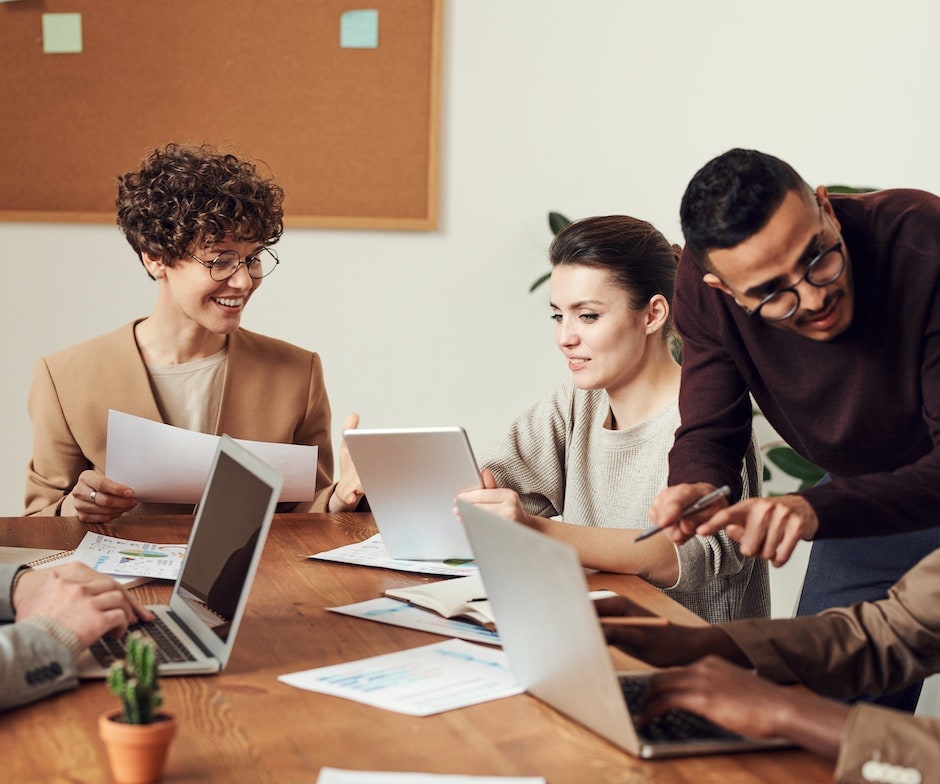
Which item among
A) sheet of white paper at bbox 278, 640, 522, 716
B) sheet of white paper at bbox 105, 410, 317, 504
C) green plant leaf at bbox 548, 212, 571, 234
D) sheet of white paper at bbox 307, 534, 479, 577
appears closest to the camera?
sheet of white paper at bbox 278, 640, 522, 716

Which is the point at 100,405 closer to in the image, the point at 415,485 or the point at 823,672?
the point at 415,485

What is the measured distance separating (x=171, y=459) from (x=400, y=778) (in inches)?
44.4

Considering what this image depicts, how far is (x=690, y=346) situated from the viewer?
1861mm

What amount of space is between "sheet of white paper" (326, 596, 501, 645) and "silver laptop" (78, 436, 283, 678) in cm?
20

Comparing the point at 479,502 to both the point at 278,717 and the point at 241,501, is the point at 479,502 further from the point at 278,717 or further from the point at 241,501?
the point at 278,717

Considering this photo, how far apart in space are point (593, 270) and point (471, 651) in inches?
35.6

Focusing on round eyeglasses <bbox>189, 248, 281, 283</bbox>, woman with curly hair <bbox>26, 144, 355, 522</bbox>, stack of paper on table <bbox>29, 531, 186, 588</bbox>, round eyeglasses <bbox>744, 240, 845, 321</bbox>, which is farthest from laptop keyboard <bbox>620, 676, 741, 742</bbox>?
round eyeglasses <bbox>189, 248, 281, 283</bbox>

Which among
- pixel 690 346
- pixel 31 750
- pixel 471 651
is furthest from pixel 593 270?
pixel 31 750

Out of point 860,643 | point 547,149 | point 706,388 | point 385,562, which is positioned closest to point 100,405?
point 385,562

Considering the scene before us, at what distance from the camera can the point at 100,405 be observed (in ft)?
7.25

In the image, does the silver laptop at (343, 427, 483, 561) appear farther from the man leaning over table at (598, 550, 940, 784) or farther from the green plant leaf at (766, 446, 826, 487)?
the green plant leaf at (766, 446, 826, 487)

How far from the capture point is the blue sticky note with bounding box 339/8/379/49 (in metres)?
3.17

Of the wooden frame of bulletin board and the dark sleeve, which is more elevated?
the wooden frame of bulletin board

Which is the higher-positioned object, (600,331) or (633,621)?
(600,331)
